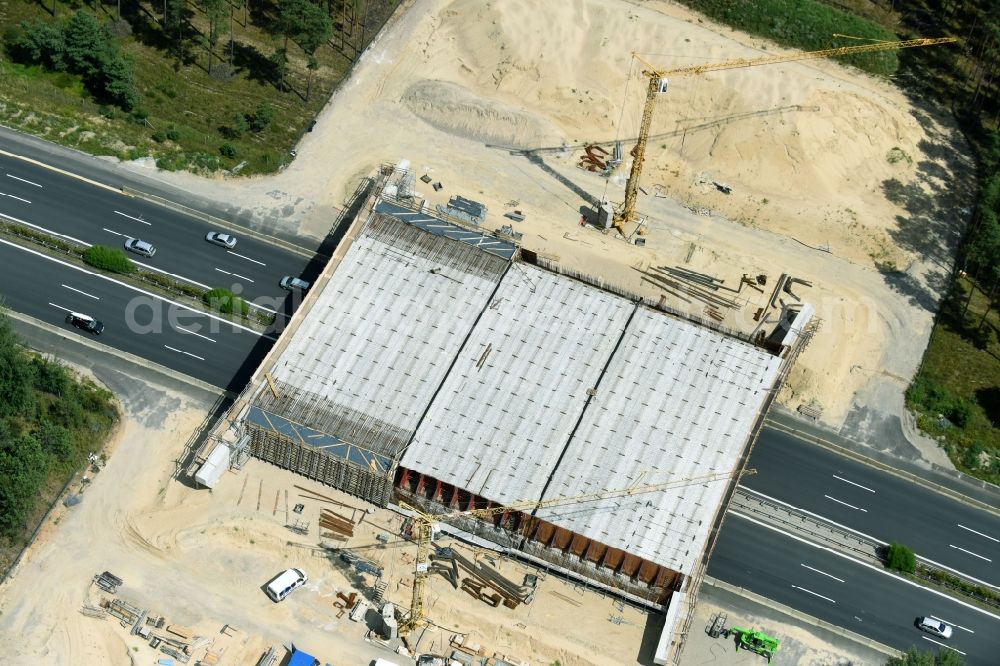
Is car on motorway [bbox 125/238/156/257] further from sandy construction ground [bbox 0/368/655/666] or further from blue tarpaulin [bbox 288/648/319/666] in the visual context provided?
blue tarpaulin [bbox 288/648/319/666]

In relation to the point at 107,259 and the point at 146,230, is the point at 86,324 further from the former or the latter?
the point at 146,230

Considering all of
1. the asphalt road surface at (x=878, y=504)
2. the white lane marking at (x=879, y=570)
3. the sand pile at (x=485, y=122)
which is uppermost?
the sand pile at (x=485, y=122)

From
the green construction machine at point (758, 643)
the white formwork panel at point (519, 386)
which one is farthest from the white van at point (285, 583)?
the green construction machine at point (758, 643)

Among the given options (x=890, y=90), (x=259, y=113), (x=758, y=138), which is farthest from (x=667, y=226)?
(x=259, y=113)

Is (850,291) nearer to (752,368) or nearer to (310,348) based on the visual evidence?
(752,368)

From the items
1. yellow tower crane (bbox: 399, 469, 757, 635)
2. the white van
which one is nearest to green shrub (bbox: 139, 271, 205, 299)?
yellow tower crane (bbox: 399, 469, 757, 635)

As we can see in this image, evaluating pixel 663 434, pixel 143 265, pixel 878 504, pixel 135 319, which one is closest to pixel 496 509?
pixel 663 434

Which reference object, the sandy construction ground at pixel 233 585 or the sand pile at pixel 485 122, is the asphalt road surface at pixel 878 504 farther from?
the sand pile at pixel 485 122
